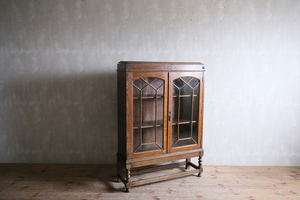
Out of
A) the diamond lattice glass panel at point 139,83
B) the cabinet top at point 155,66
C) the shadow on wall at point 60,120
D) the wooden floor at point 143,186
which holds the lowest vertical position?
the wooden floor at point 143,186

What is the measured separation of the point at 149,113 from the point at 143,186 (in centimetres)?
79

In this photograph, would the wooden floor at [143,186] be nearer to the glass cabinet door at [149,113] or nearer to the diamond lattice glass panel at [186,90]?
the glass cabinet door at [149,113]

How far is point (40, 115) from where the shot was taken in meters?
3.06

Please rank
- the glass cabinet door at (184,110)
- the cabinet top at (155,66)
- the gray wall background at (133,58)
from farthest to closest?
the gray wall background at (133,58), the glass cabinet door at (184,110), the cabinet top at (155,66)

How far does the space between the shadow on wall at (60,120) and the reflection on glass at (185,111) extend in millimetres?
849

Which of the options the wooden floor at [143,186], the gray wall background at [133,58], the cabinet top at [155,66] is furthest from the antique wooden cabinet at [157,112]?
the gray wall background at [133,58]

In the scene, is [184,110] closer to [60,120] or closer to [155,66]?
[155,66]

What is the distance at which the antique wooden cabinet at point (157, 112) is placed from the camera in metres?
2.42

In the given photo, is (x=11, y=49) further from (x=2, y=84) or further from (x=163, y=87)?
(x=163, y=87)

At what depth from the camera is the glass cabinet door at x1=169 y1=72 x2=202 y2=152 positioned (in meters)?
2.57

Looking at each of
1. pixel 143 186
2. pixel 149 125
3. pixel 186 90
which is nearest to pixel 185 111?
pixel 186 90

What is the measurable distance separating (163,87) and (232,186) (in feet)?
4.21

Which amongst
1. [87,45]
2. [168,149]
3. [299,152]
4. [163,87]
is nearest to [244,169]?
[299,152]

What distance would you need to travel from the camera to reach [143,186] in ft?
8.47
